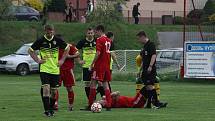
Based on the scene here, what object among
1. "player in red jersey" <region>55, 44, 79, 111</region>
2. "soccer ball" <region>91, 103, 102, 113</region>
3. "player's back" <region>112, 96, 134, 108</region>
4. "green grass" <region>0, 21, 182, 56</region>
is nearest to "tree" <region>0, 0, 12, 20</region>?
"green grass" <region>0, 21, 182, 56</region>

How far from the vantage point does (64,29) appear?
161 ft

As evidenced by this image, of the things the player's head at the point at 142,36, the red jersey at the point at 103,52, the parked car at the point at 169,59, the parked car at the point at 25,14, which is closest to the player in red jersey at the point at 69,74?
the red jersey at the point at 103,52

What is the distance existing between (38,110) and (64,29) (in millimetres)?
32068

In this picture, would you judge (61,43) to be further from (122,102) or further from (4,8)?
(4,8)

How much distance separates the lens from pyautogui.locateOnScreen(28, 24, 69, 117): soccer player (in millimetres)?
15672

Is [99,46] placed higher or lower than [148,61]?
higher

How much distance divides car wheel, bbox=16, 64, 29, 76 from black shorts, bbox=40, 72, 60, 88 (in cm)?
2405

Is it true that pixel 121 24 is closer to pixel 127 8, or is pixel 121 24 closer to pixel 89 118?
pixel 127 8

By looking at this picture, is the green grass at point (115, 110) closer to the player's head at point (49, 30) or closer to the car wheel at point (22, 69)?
the player's head at point (49, 30)

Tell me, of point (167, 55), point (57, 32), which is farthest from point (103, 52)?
point (57, 32)

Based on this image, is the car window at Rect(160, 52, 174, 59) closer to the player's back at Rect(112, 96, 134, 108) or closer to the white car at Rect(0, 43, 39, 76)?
the white car at Rect(0, 43, 39, 76)

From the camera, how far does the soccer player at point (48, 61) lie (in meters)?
15.7

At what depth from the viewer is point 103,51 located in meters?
17.1

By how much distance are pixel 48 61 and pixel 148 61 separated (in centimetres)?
318
